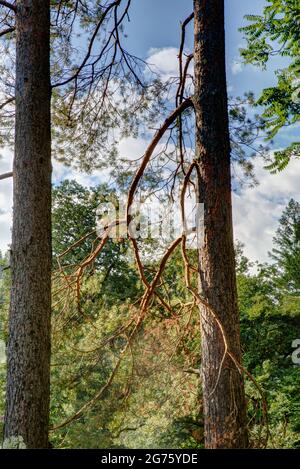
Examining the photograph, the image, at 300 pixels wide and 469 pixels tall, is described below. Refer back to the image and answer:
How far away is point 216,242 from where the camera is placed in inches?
122

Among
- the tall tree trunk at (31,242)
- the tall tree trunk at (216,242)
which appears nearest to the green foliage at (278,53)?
the tall tree trunk at (216,242)

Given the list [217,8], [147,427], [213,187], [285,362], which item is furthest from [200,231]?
[285,362]

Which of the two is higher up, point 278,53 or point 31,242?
point 278,53

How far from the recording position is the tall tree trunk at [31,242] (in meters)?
2.86

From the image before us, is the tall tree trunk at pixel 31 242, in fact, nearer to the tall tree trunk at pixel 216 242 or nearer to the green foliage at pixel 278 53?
the tall tree trunk at pixel 216 242

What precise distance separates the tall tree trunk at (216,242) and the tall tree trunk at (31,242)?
1.19m

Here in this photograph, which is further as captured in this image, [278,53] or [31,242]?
[278,53]

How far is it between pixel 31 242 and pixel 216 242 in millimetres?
1419

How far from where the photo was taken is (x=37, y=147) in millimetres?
3352

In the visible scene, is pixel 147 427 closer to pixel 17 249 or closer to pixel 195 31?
pixel 17 249

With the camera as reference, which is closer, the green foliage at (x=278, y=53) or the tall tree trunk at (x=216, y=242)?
the tall tree trunk at (x=216, y=242)

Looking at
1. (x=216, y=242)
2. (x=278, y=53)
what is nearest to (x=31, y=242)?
(x=216, y=242)

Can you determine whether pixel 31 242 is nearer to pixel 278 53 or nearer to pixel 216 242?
pixel 216 242

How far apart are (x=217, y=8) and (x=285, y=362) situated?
8348 millimetres
